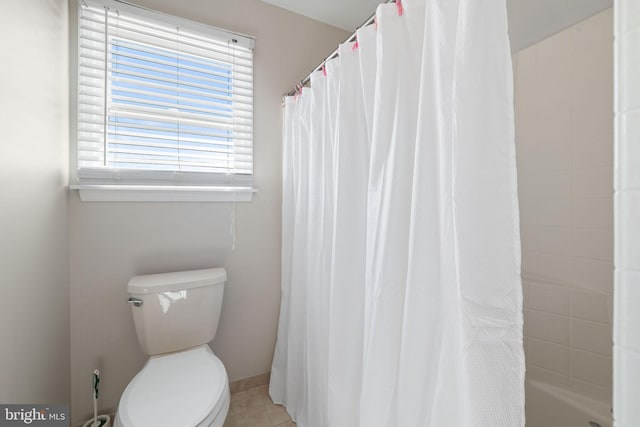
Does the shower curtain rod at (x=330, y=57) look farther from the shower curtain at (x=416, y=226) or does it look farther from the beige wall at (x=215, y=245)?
the beige wall at (x=215, y=245)

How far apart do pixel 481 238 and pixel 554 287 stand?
1128mm

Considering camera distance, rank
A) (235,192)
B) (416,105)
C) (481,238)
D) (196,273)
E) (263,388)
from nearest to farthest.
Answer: (481,238)
(416,105)
(196,273)
(235,192)
(263,388)

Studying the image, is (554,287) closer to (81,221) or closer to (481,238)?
(481,238)

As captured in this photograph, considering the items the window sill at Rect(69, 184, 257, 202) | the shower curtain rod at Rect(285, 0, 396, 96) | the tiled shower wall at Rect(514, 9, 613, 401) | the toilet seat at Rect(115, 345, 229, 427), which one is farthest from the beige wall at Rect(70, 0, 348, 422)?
the tiled shower wall at Rect(514, 9, 613, 401)

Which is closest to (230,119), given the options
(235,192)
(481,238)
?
(235,192)

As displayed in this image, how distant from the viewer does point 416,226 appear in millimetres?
756

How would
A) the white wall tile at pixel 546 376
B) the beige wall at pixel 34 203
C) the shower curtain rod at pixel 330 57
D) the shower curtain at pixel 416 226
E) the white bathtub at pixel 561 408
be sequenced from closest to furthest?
1. the shower curtain at pixel 416 226
2. the beige wall at pixel 34 203
3. the shower curtain rod at pixel 330 57
4. the white bathtub at pixel 561 408
5. the white wall tile at pixel 546 376

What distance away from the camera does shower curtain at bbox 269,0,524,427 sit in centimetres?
59

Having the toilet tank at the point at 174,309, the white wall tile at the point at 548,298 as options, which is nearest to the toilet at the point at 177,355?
the toilet tank at the point at 174,309

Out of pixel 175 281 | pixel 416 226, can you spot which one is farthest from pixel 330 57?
pixel 175 281

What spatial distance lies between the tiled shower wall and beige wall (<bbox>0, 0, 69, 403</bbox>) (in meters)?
2.09

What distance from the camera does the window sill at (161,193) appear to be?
131cm

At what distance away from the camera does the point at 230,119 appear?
1603mm

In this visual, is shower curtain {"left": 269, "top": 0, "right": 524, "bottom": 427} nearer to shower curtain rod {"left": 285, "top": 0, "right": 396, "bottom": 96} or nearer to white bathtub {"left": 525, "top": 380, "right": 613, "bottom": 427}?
shower curtain rod {"left": 285, "top": 0, "right": 396, "bottom": 96}
